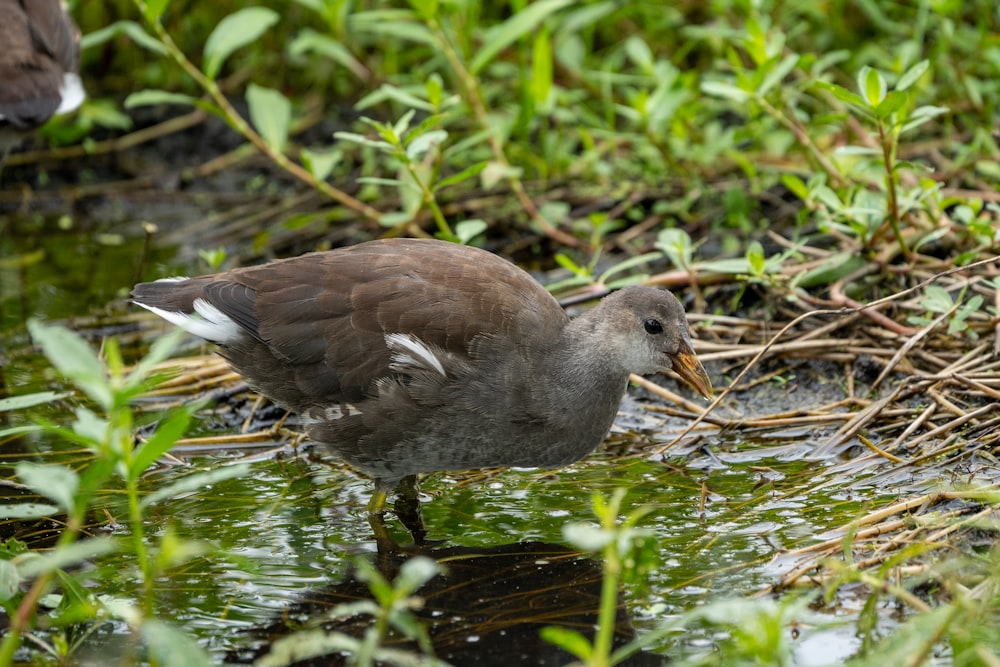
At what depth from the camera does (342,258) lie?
421cm

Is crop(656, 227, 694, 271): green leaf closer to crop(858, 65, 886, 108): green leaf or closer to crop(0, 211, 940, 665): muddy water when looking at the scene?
crop(0, 211, 940, 665): muddy water

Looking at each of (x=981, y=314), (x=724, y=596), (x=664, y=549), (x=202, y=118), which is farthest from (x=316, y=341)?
(x=202, y=118)

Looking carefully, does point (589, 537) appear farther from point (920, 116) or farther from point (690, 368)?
point (920, 116)

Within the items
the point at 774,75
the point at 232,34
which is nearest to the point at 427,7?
the point at 232,34

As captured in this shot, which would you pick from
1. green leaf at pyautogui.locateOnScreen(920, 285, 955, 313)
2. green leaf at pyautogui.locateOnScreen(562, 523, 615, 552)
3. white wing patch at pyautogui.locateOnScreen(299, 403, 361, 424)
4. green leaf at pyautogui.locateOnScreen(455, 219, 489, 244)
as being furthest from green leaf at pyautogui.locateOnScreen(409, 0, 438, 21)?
green leaf at pyautogui.locateOnScreen(562, 523, 615, 552)

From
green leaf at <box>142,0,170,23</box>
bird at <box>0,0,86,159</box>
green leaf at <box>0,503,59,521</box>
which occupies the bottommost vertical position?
green leaf at <box>0,503,59,521</box>

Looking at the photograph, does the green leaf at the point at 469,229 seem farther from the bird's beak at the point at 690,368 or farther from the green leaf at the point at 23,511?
the green leaf at the point at 23,511

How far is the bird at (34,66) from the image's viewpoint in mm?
5707

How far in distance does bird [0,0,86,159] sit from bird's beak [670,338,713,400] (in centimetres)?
334

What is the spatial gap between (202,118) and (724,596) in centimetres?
563

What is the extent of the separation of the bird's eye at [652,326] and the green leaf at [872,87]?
3.82 ft

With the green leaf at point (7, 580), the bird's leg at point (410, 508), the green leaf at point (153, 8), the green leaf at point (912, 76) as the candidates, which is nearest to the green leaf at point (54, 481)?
the green leaf at point (7, 580)

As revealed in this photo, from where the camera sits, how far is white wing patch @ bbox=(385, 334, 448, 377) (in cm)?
400

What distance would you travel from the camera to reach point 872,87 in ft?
14.5
